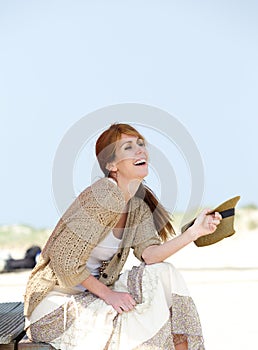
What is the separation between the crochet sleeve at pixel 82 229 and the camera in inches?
108

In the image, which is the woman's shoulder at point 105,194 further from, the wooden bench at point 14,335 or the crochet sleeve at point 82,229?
the wooden bench at point 14,335

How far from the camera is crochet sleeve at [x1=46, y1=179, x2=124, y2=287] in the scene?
2740mm

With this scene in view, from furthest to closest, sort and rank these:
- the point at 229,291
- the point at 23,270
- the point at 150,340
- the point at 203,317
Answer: the point at 23,270
the point at 229,291
the point at 203,317
the point at 150,340

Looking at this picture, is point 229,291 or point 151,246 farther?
point 229,291

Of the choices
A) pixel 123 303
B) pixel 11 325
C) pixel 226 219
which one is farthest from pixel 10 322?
pixel 226 219

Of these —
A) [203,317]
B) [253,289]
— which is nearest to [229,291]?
[253,289]

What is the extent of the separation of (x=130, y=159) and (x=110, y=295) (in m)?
0.57

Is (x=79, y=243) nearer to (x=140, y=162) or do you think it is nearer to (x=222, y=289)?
(x=140, y=162)

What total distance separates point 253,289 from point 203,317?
2.31 meters

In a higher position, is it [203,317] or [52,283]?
[52,283]

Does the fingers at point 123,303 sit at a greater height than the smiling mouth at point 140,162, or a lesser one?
lesser

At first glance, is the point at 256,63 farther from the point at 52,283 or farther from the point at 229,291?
the point at 52,283

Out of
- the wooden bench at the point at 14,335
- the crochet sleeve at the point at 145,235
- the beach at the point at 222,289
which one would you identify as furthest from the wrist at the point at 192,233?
the beach at the point at 222,289

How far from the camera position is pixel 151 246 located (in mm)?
2947
